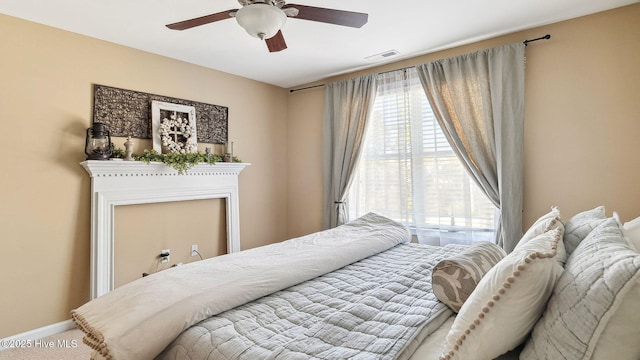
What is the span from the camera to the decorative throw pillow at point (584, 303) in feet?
2.24

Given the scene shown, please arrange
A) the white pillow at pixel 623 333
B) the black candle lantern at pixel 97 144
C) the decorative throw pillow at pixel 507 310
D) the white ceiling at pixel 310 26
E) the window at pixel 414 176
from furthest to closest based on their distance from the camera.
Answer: the window at pixel 414 176 → the black candle lantern at pixel 97 144 → the white ceiling at pixel 310 26 → the decorative throw pillow at pixel 507 310 → the white pillow at pixel 623 333

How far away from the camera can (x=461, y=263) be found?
53.7 inches

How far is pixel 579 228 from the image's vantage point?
4.64ft

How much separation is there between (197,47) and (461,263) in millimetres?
3011

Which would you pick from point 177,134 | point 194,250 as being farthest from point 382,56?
point 194,250

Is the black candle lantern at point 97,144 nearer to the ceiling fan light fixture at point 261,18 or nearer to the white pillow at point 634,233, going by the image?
the ceiling fan light fixture at point 261,18

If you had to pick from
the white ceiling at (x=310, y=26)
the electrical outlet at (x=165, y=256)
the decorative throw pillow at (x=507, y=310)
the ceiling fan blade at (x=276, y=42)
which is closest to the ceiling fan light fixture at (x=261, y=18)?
the ceiling fan blade at (x=276, y=42)

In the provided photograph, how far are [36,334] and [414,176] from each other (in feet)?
11.8

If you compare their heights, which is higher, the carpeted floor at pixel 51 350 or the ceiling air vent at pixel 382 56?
the ceiling air vent at pixel 382 56

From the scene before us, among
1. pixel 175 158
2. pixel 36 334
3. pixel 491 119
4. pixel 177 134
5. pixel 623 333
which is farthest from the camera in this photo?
pixel 177 134

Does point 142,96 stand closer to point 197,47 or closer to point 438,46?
point 197,47

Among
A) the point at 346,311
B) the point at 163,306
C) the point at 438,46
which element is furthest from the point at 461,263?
the point at 438,46

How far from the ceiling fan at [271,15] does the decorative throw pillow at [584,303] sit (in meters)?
1.63

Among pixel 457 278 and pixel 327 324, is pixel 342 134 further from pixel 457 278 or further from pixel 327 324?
pixel 327 324
